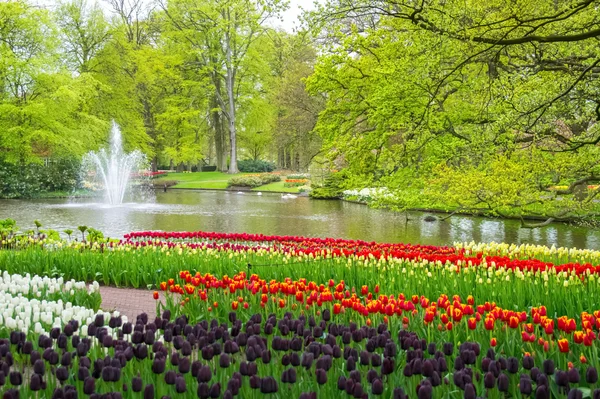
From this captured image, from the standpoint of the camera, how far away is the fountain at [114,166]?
1171 inches

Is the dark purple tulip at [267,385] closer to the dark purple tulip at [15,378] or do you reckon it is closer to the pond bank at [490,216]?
the dark purple tulip at [15,378]

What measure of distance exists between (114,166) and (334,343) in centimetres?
3571

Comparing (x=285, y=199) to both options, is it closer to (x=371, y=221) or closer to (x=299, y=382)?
(x=371, y=221)

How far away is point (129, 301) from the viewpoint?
20.7 feet

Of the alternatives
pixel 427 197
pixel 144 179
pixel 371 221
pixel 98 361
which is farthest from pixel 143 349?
pixel 144 179

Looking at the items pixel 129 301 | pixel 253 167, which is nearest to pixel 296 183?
pixel 253 167

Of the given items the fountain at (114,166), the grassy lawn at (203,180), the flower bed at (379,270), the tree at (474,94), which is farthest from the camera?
the grassy lawn at (203,180)

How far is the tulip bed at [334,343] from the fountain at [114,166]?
76.7ft

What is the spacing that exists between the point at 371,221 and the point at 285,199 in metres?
11.2

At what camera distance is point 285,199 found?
3075 cm

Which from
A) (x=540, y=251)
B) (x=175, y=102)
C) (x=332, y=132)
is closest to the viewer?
(x=540, y=251)

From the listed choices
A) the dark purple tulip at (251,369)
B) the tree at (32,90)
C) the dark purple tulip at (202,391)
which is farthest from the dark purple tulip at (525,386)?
the tree at (32,90)

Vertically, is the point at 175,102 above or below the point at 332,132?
above

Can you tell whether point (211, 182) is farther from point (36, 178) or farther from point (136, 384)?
point (136, 384)
